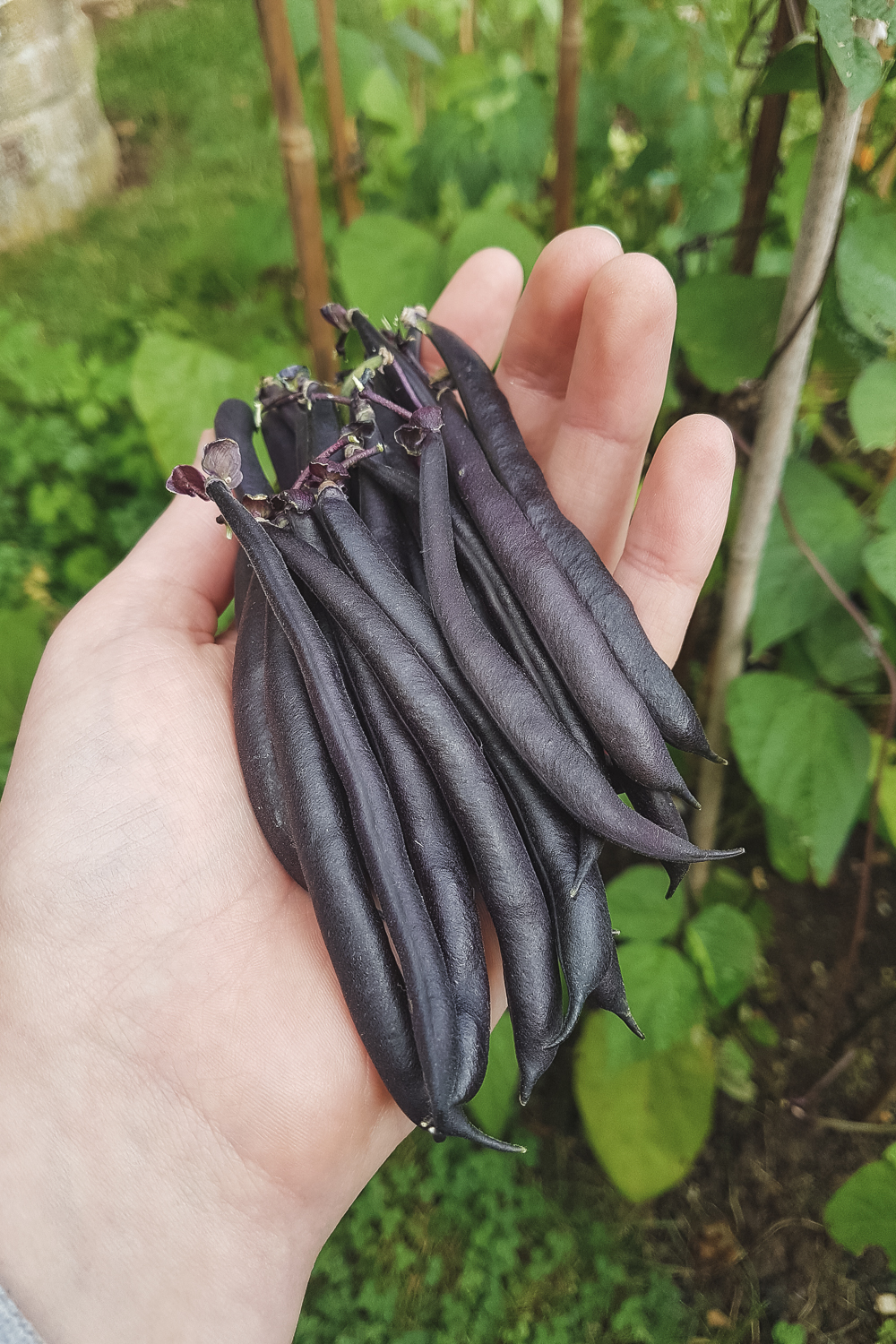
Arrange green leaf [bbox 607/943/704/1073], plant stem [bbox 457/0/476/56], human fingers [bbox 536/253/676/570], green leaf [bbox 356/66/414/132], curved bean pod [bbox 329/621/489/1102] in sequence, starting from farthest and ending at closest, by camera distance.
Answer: plant stem [bbox 457/0/476/56]
green leaf [bbox 356/66/414/132]
green leaf [bbox 607/943/704/1073]
human fingers [bbox 536/253/676/570]
curved bean pod [bbox 329/621/489/1102]

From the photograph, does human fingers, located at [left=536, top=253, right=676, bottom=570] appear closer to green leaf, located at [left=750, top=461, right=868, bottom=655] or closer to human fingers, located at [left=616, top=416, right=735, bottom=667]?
human fingers, located at [left=616, top=416, right=735, bottom=667]

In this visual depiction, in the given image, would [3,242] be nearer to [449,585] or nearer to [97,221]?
[97,221]

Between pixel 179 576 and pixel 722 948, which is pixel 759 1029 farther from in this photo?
pixel 179 576

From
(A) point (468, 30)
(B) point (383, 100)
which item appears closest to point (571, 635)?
(B) point (383, 100)

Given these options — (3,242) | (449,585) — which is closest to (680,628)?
(449,585)

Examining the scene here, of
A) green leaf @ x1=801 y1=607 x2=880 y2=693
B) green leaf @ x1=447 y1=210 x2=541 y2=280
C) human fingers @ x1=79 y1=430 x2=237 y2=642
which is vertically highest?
green leaf @ x1=447 y1=210 x2=541 y2=280

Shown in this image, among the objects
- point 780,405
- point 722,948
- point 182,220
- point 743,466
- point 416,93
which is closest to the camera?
point 780,405

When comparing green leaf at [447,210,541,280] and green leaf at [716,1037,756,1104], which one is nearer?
green leaf at [447,210,541,280]

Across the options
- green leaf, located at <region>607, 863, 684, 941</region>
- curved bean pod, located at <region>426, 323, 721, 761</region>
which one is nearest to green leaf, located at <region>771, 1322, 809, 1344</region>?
green leaf, located at <region>607, 863, 684, 941</region>
